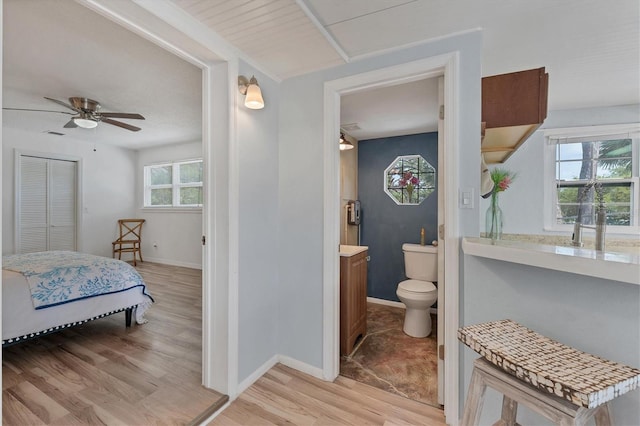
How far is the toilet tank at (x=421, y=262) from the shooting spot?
2.94 m

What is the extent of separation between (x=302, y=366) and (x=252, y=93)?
6.40 feet

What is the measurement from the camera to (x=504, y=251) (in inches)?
51.3

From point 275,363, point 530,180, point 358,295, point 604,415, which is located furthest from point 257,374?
point 530,180

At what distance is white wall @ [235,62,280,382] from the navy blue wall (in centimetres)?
175

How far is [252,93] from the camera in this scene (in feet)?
5.69

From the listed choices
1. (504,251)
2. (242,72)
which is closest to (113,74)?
(242,72)

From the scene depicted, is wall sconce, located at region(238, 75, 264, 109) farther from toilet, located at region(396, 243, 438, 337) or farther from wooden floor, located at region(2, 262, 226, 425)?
toilet, located at region(396, 243, 438, 337)

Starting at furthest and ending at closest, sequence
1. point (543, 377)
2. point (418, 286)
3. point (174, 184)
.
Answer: point (174, 184), point (418, 286), point (543, 377)

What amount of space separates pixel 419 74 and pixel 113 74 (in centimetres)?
258

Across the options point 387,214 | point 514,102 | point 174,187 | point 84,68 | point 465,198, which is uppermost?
point 84,68

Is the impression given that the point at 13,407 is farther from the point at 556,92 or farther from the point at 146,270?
the point at 556,92

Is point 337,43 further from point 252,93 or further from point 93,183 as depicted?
point 93,183

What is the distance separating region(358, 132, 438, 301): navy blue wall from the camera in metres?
3.36

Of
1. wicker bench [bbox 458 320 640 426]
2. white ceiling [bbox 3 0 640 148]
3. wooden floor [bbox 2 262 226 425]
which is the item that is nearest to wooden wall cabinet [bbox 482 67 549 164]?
white ceiling [bbox 3 0 640 148]
